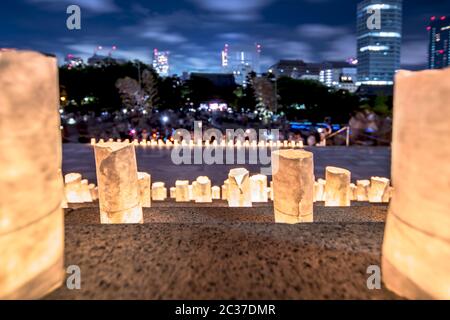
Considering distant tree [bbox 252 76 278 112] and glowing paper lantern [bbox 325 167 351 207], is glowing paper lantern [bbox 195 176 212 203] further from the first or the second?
distant tree [bbox 252 76 278 112]

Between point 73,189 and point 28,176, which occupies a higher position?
point 28,176

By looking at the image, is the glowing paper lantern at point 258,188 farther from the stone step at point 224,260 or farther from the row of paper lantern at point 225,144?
the row of paper lantern at point 225,144

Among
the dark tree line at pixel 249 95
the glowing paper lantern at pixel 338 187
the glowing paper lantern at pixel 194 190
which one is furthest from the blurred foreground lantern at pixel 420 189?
the dark tree line at pixel 249 95

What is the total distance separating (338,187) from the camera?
691 cm

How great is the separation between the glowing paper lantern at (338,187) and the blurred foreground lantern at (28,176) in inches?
241

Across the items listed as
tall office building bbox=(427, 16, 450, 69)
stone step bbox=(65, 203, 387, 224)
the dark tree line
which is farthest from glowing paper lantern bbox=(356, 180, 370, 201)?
tall office building bbox=(427, 16, 450, 69)

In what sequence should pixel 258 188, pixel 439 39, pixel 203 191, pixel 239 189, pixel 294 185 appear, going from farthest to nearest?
pixel 439 39
pixel 258 188
pixel 203 191
pixel 239 189
pixel 294 185

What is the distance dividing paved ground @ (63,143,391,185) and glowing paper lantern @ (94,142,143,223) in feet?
22.3

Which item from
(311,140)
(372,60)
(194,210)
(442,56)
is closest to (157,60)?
(372,60)

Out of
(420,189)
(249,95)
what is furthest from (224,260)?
(249,95)

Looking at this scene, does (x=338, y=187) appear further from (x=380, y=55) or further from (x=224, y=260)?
(x=380, y=55)

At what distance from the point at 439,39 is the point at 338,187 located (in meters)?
220

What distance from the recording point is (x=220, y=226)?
9.12ft

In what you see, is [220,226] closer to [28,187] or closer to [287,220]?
[28,187]
